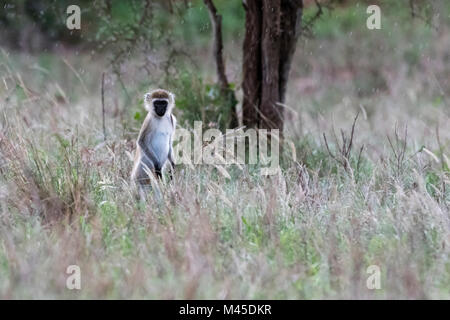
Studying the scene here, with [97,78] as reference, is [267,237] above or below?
below

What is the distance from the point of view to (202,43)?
17719 mm

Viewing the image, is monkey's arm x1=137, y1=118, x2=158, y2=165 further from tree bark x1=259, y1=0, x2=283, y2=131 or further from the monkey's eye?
tree bark x1=259, y1=0, x2=283, y2=131

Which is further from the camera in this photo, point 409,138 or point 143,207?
point 409,138

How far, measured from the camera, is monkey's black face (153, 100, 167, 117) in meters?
7.41

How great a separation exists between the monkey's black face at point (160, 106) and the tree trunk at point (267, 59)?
115cm

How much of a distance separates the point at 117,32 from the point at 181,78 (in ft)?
2.87

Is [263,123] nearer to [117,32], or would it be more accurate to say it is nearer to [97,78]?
[117,32]

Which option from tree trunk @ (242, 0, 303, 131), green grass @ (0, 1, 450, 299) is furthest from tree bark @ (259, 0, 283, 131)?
green grass @ (0, 1, 450, 299)

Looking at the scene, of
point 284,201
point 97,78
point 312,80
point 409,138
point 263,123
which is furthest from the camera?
point 312,80

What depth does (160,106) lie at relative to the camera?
7410 millimetres

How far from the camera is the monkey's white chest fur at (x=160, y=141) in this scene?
7.45 m

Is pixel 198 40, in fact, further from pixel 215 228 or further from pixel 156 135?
pixel 215 228
